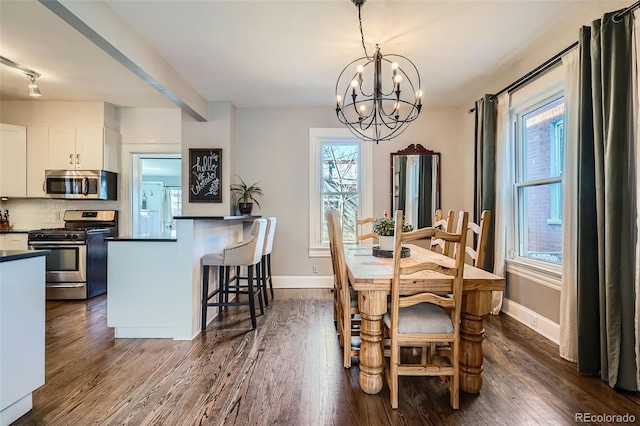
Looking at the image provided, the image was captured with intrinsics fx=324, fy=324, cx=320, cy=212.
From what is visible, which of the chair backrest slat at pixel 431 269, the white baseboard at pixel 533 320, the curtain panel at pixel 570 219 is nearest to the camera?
the chair backrest slat at pixel 431 269

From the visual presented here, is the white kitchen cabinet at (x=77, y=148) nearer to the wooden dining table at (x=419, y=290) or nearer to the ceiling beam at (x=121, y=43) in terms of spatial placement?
the ceiling beam at (x=121, y=43)

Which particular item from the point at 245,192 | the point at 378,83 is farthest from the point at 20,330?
the point at 245,192

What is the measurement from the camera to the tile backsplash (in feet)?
15.0

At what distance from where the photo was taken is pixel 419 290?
6.00 feet

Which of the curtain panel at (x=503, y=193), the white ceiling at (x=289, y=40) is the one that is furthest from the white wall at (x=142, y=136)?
the curtain panel at (x=503, y=193)

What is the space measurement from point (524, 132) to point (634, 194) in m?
1.64

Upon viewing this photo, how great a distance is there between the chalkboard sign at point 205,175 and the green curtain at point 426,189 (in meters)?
2.81

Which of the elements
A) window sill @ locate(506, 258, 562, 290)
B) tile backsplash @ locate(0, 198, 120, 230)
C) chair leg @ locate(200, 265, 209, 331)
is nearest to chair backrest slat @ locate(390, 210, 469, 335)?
window sill @ locate(506, 258, 562, 290)

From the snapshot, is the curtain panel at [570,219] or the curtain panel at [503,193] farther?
the curtain panel at [503,193]

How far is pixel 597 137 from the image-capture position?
2.08 meters

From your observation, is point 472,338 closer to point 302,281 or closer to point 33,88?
point 302,281

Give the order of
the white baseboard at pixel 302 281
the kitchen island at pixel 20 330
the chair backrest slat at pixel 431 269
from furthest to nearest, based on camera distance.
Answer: the white baseboard at pixel 302 281 → the chair backrest slat at pixel 431 269 → the kitchen island at pixel 20 330

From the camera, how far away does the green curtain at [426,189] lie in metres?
4.64

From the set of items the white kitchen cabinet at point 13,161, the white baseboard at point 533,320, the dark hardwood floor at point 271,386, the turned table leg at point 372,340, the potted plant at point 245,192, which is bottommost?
the dark hardwood floor at point 271,386
